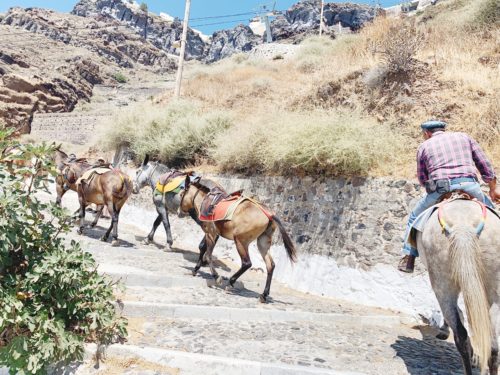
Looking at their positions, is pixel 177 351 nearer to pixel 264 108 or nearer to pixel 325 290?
pixel 325 290

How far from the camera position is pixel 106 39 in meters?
81.0

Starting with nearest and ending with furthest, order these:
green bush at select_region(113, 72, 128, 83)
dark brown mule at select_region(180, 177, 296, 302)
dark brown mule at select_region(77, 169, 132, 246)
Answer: dark brown mule at select_region(180, 177, 296, 302)
dark brown mule at select_region(77, 169, 132, 246)
green bush at select_region(113, 72, 128, 83)

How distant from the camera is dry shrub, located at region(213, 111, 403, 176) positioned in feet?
25.0

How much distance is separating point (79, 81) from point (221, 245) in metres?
50.0

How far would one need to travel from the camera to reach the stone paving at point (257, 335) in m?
3.48

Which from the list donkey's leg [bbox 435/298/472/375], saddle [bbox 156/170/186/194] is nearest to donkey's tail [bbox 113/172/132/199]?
saddle [bbox 156/170/186/194]

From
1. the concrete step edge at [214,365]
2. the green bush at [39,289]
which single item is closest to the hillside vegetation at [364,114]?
the concrete step edge at [214,365]

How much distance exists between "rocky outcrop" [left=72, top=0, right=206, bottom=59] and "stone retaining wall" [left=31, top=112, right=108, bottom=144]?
83.4 m

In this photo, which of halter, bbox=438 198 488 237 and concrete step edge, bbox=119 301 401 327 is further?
concrete step edge, bbox=119 301 401 327

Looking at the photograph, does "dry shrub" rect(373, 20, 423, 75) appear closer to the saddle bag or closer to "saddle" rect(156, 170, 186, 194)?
"saddle" rect(156, 170, 186, 194)

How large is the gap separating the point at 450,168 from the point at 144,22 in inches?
5078

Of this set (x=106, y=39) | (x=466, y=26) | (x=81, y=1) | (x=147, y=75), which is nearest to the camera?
(x=466, y=26)

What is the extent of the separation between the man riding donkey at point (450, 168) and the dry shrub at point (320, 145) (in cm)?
322

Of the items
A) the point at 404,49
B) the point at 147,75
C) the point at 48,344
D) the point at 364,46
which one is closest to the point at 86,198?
the point at 48,344
